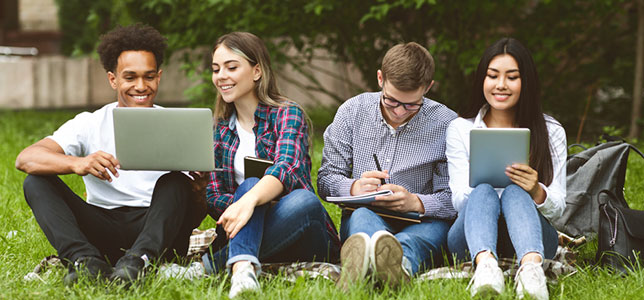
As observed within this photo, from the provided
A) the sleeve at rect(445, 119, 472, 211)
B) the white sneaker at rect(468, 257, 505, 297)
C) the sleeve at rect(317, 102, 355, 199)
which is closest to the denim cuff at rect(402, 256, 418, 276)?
the white sneaker at rect(468, 257, 505, 297)

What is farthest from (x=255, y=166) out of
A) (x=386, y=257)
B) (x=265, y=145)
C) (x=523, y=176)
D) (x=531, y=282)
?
(x=531, y=282)

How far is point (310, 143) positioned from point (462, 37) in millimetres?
3977

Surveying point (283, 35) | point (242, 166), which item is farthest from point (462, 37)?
point (242, 166)

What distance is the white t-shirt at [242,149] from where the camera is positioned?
3163 mm

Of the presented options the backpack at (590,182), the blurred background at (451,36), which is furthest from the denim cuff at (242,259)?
the blurred background at (451,36)

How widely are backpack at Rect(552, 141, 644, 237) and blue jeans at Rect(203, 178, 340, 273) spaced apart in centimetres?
143

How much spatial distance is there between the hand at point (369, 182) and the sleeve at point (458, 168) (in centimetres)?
31

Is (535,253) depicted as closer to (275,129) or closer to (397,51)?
(397,51)

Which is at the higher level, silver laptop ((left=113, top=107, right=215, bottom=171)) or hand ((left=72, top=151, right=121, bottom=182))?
silver laptop ((left=113, top=107, right=215, bottom=171))

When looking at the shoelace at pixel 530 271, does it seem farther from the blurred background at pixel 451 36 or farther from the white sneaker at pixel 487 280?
the blurred background at pixel 451 36

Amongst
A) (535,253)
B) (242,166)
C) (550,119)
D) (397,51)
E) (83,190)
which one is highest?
(397,51)

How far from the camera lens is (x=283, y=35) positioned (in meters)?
7.12

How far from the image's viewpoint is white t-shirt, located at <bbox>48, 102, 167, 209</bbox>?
3.13m

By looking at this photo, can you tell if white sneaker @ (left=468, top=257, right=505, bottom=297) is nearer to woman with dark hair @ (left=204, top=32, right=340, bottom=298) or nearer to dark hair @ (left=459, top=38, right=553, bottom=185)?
dark hair @ (left=459, top=38, right=553, bottom=185)
